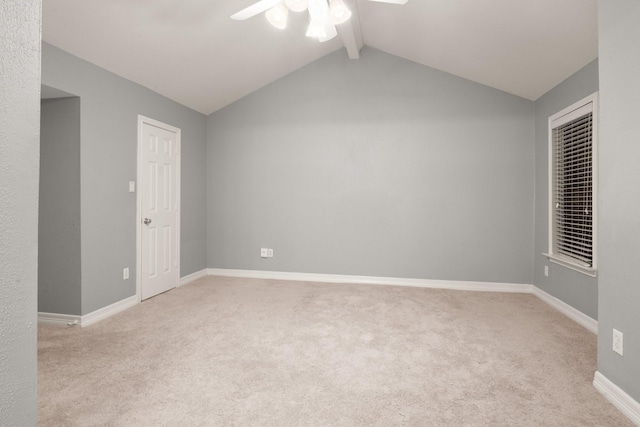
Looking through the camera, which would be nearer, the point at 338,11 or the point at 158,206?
the point at 338,11

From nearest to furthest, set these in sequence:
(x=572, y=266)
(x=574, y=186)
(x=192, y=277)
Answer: (x=572, y=266) → (x=574, y=186) → (x=192, y=277)

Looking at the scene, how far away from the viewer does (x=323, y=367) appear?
2.18 metres

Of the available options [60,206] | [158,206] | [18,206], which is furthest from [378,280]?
[18,206]

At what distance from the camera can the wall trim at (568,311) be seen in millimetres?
2820

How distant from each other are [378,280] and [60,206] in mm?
3502

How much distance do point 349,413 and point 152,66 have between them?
11.4ft

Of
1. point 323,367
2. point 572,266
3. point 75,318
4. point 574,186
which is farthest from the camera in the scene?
point 574,186

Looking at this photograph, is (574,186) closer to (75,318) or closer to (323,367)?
(323,367)

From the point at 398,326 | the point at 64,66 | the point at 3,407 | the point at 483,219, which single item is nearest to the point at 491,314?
the point at 398,326

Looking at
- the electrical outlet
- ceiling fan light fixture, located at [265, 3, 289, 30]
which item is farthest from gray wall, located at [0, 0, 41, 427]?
the electrical outlet

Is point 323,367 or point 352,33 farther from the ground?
point 352,33

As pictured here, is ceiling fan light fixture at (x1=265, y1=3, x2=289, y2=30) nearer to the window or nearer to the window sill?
the window

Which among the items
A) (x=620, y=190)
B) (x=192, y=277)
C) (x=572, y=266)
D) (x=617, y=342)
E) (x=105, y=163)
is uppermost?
(x=105, y=163)

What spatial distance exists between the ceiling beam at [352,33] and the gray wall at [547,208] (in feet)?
7.27
